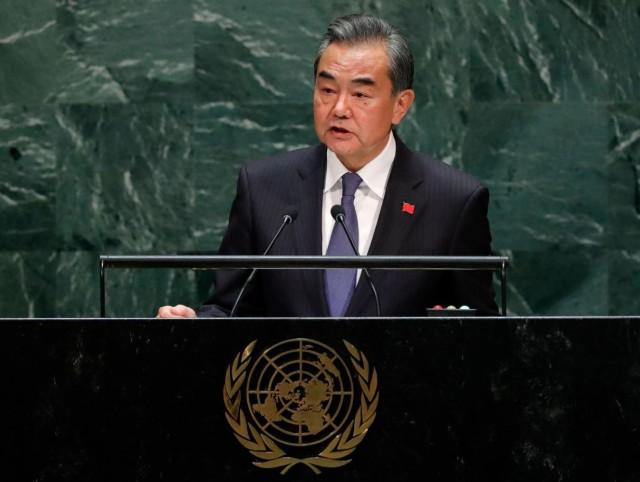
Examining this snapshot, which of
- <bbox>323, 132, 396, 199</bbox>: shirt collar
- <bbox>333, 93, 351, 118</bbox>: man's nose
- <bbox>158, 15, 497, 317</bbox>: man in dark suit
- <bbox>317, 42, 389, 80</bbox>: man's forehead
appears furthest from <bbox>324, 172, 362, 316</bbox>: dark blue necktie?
<bbox>317, 42, 389, 80</bbox>: man's forehead

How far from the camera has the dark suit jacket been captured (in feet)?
11.5

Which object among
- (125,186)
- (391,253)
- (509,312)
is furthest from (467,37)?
(391,253)

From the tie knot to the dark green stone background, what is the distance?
1.56m

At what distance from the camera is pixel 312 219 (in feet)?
11.8

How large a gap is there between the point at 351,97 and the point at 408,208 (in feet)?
1.10

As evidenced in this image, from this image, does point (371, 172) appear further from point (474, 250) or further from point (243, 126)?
point (243, 126)

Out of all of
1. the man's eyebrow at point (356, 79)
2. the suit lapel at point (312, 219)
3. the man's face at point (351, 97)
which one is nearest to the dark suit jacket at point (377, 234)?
the suit lapel at point (312, 219)

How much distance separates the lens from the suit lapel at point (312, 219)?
351 cm
